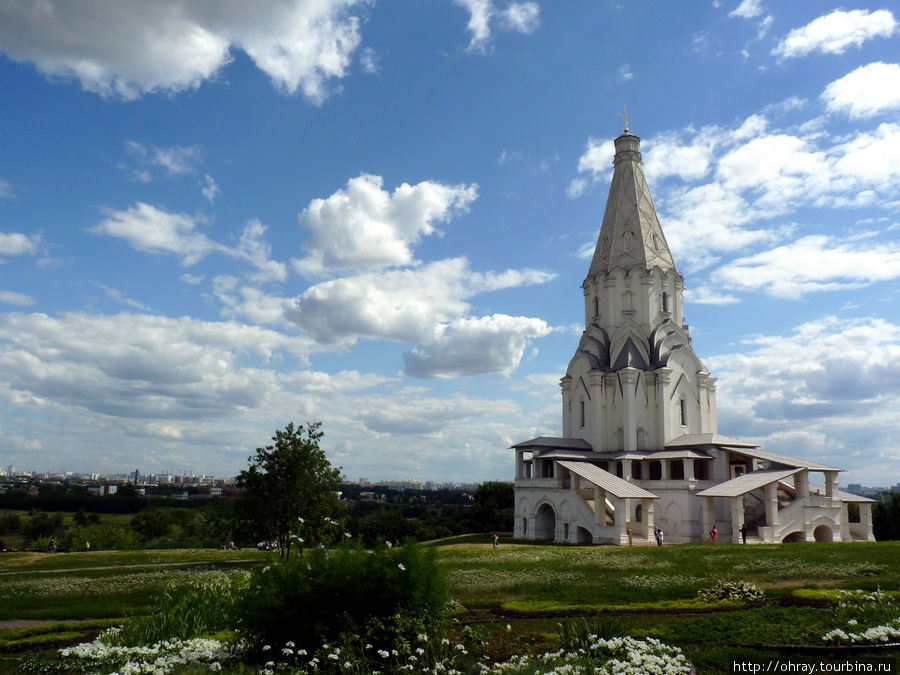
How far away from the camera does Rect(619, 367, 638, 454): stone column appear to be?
4566cm

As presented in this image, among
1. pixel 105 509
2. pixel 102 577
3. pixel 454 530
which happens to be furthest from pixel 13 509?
pixel 102 577

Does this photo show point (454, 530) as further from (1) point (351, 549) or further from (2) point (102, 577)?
(1) point (351, 549)

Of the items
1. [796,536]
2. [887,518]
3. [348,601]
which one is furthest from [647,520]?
[348,601]

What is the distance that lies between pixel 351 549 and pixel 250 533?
1699 cm

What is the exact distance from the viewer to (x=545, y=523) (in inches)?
1702

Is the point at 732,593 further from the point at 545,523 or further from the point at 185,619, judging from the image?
the point at 545,523

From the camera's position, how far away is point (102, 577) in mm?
24016

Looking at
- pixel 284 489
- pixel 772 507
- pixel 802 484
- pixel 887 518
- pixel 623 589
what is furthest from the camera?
pixel 887 518

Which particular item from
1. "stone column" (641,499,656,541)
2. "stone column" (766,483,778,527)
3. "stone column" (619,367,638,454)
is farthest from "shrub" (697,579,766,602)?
"stone column" (619,367,638,454)

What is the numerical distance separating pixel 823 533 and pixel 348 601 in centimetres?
3657

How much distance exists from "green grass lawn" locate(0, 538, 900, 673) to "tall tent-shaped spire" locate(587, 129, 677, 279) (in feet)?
90.0

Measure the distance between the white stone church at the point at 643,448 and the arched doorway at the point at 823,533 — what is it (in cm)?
8

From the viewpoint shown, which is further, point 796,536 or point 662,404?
point 662,404

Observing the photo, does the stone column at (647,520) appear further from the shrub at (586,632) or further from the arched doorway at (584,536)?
the shrub at (586,632)
